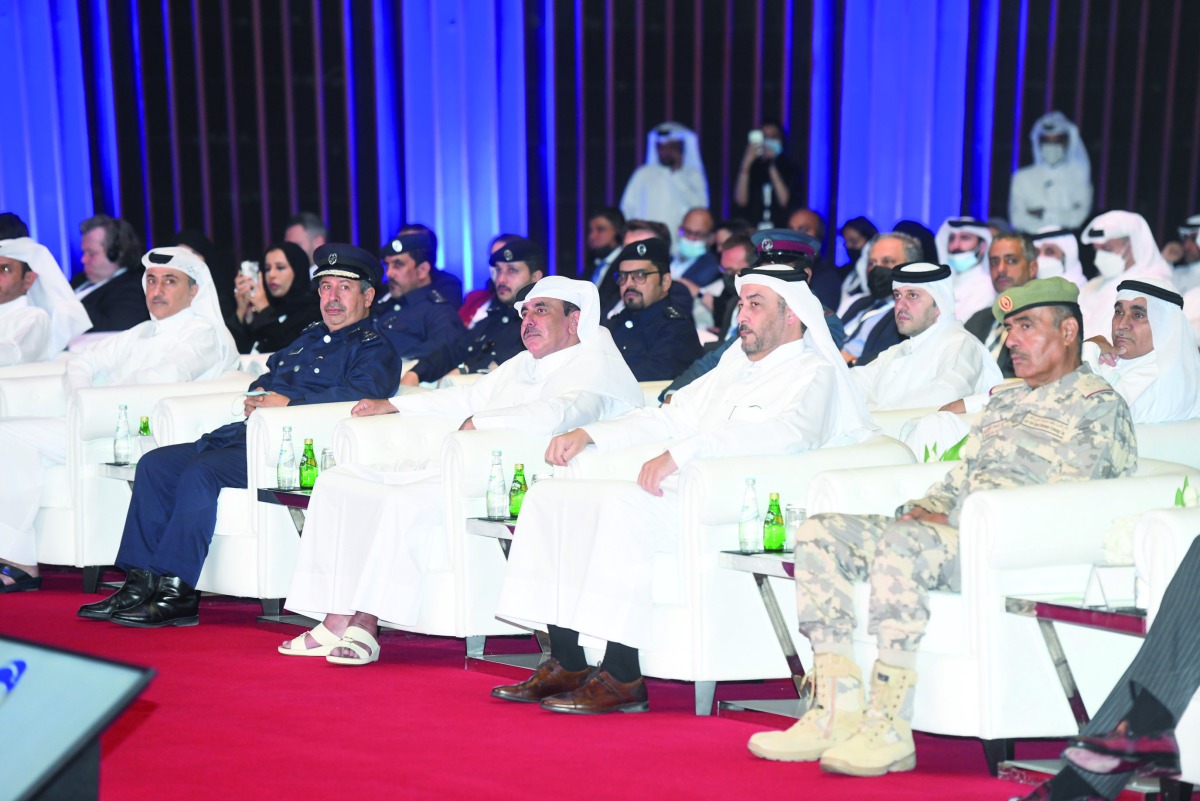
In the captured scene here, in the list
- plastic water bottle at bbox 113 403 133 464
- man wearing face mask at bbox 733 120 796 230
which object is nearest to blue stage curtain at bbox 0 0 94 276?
man wearing face mask at bbox 733 120 796 230

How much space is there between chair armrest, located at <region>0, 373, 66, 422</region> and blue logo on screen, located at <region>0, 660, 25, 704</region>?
4.49 meters

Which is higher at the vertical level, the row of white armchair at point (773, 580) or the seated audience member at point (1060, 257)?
the seated audience member at point (1060, 257)

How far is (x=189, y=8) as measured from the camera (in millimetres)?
11047

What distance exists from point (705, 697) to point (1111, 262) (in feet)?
12.4

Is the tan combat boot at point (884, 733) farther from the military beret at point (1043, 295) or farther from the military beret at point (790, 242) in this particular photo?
the military beret at point (790, 242)

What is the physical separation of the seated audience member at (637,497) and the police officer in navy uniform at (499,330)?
7.07 ft

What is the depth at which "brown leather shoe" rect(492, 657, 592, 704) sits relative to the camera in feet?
15.5

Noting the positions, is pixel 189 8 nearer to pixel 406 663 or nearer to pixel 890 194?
pixel 890 194

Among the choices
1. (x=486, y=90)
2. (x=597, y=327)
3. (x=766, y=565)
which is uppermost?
(x=486, y=90)

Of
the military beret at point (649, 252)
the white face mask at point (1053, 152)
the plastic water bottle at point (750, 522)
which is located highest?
the white face mask at point (1053, 152)

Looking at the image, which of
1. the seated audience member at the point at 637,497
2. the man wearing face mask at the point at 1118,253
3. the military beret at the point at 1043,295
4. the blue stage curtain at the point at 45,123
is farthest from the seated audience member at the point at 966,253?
the blue stage curtain at the point at 45,123

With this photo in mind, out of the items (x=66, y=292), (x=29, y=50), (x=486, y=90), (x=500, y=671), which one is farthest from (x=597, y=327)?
(x=29, y=50)

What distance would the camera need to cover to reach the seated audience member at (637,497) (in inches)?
182

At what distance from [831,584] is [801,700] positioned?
0.48m
